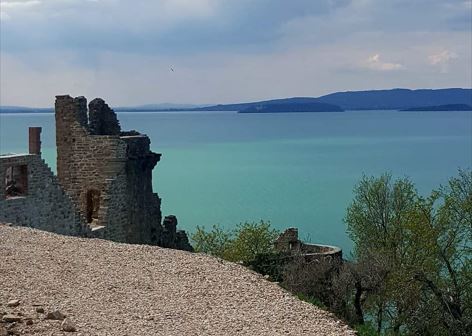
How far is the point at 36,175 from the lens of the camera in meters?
20.3

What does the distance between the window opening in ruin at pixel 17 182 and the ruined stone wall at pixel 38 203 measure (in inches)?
2.1

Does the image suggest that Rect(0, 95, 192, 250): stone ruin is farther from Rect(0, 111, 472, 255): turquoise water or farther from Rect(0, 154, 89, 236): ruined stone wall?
Rect(0, 111, 472, 255): turquoise water

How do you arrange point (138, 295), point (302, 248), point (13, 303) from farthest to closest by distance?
point (302, 248)
point (138, 295)
point (13, 303)

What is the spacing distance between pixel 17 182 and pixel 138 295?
8560mm

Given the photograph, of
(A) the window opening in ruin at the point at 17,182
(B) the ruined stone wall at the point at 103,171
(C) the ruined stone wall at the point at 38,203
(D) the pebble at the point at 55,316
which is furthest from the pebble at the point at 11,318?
(B) the ruined stone wall at the point at 103,171

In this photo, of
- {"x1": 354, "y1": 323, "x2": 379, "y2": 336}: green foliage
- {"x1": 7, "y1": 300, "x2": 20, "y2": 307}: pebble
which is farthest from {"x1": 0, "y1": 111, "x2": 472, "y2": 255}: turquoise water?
{"x1": 7, "y1": 300, "x2": 20, "y2": 307}: pebble

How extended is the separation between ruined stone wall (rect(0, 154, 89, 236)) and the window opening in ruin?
2.1 inches

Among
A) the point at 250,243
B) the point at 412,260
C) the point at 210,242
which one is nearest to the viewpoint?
the point at 412,260

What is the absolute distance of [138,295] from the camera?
12.8 m

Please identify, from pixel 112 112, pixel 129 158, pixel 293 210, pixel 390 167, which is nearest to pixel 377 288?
pixel 129 158

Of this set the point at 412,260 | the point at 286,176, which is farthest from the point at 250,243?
the point at 286,176

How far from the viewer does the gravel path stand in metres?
11.2

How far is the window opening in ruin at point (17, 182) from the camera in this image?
20062mm

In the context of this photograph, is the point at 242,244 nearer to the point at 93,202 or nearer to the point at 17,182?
the point at 93,202
